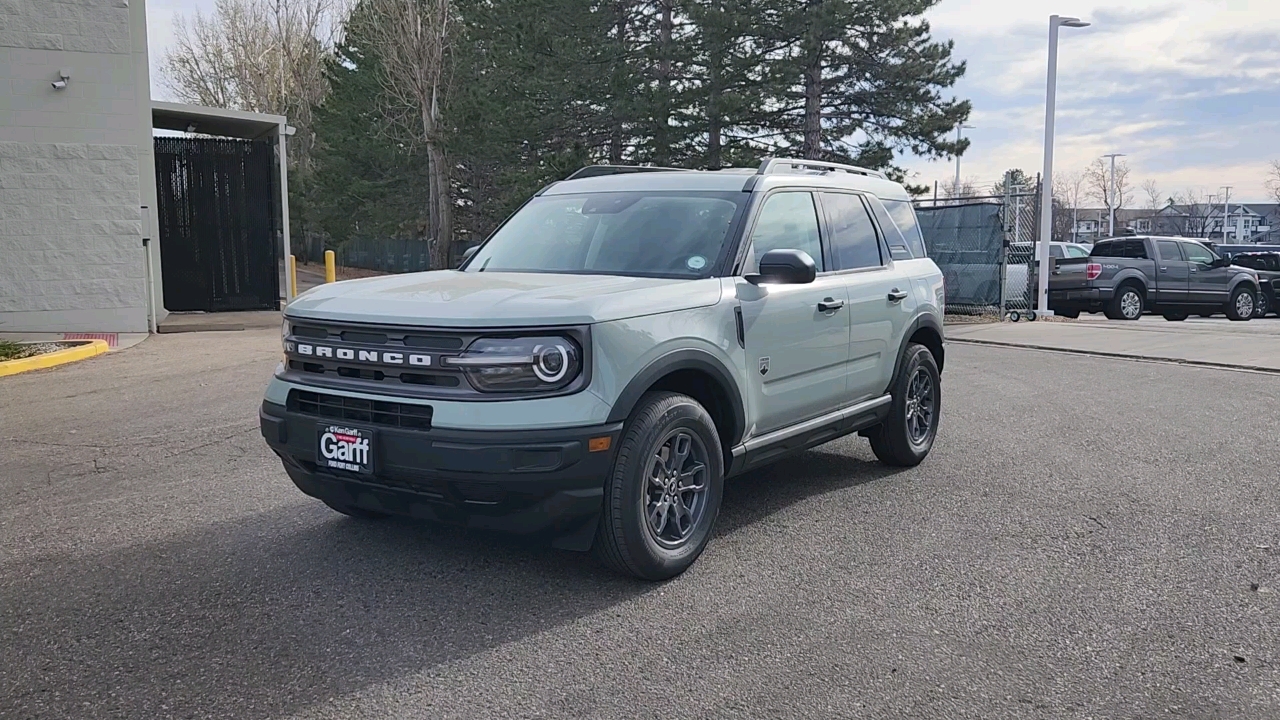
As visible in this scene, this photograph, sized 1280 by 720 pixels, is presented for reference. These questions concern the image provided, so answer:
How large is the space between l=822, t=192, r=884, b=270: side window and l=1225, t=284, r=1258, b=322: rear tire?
59.4 feet

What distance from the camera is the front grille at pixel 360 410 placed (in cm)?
414

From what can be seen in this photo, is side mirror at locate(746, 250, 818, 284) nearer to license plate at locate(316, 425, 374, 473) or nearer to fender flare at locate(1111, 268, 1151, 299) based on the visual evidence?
license plate at locate(316, 425, 374, 473)

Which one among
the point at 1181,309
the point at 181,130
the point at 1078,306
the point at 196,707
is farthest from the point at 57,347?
the point at 1181,309

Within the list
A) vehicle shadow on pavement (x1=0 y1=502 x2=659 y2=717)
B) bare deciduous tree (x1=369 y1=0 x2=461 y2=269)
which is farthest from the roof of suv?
bare deciduous tree (x1=369 y1=0 x2=461 y2=269)

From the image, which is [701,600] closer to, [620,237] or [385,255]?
[620,237]

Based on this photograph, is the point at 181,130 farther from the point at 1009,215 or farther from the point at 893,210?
the point at 893,210

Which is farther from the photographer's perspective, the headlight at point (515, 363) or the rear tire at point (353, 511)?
the rear tire at point (353, 511)

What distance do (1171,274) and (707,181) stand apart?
17.8m

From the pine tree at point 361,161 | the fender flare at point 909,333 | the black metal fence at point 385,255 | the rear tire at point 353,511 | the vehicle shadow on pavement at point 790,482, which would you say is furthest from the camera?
the black metal fence at point 385,255

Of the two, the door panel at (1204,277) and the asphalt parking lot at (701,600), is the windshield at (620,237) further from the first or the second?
the door panel at (1204,277)

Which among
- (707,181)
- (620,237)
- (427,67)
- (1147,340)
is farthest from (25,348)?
(427,67)

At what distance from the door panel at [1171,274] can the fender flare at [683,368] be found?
18.0 m

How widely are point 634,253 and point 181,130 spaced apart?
18674 mm

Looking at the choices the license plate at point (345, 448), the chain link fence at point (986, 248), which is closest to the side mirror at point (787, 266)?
the license plate at point (345, 448)
